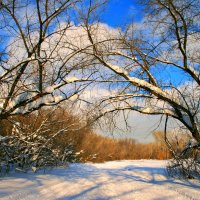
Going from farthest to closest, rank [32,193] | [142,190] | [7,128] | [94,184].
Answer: [7,128] < [94,184] < [142,190] < [32,193]

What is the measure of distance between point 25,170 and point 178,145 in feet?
12.6

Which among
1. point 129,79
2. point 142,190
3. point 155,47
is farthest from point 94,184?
point 155,47

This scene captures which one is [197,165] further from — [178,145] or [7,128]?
[7,128]

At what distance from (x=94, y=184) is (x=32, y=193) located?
56.8 inches

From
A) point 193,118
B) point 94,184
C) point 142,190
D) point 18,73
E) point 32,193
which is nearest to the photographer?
point 32,193

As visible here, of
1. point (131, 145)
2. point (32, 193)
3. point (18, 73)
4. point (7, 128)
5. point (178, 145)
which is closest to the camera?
point (32, 193)

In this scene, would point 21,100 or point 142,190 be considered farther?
point 21,100

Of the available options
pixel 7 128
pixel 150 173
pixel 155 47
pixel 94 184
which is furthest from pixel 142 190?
pixel 7 128

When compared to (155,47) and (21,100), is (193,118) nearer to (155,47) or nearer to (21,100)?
(155,47)

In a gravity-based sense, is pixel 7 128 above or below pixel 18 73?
below

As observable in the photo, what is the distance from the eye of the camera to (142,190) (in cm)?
616

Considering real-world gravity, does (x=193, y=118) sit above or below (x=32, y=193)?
above

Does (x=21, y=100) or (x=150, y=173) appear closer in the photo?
(x=21, y=100)

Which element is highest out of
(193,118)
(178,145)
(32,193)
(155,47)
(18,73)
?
(155,47)
